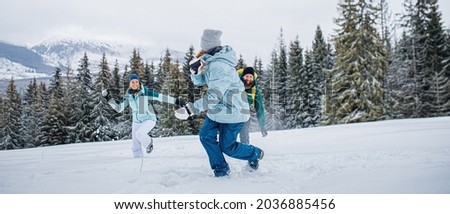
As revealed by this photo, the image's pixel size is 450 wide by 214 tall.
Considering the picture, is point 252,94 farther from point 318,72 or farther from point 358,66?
point 318,72

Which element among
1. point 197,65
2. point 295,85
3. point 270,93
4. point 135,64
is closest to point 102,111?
point 135,64

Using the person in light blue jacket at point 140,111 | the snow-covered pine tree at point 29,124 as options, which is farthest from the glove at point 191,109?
the snow-covered pine tree at point 29,124

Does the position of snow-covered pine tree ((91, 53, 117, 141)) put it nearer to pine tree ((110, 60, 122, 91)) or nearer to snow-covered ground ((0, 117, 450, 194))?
pine tree ((110, 60, 122, 91))

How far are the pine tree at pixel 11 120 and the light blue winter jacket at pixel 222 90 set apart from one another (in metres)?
29.8

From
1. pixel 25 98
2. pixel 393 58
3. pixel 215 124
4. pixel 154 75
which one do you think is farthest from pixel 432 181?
pixel 25 98

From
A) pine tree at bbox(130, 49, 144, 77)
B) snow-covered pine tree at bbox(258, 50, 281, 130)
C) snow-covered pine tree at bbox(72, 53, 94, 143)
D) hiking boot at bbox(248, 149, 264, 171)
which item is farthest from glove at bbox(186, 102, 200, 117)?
snow-covered pine tree at bbox(258, 50, 281, 130)

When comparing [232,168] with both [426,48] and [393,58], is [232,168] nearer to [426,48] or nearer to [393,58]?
[426,48]

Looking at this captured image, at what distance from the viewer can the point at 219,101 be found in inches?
137

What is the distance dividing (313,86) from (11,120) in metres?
28.0

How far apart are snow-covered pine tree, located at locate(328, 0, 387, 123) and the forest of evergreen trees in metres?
0.06

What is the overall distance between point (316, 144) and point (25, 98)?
3729cm

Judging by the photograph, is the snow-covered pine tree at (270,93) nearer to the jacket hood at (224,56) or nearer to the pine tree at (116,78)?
the pine tree at (116,78)

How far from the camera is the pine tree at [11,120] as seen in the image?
27.9 m

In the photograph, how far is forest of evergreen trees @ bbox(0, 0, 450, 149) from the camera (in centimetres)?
1908
